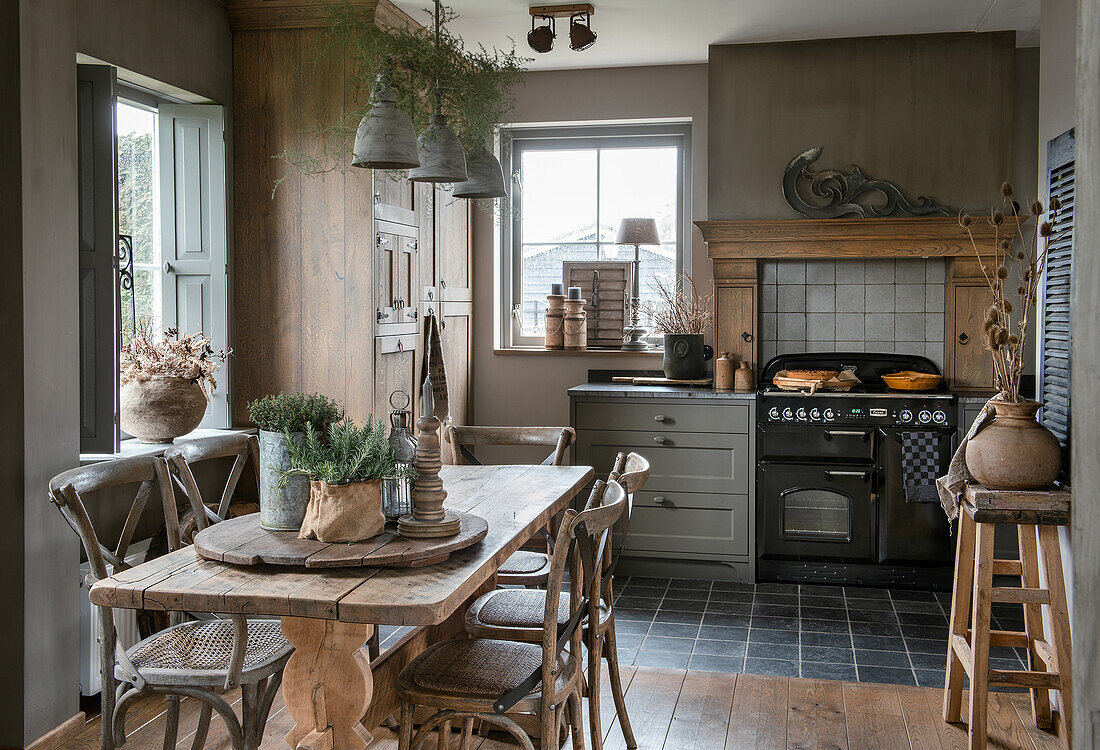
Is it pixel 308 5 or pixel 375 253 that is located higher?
pixel 308 5

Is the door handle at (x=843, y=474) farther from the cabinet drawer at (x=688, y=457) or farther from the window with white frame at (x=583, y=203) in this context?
the window with white frame at (x=583, y=203)

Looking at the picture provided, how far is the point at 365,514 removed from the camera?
2127mm

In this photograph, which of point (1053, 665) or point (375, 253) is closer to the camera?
point (1053, 665)

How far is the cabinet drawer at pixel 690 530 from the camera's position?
479cm

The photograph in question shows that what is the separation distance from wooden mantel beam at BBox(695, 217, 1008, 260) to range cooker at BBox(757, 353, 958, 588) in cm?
76

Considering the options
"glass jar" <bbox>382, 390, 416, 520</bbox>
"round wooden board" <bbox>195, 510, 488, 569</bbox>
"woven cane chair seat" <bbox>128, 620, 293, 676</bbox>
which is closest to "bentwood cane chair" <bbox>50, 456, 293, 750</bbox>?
"woven cane chair seat" <bbox>128, 620, 293, 676</bbox>

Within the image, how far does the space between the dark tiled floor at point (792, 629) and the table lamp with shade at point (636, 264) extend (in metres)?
1.50

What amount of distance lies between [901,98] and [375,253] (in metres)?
2.86

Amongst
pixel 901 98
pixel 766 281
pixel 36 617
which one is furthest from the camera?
pixel 766 281

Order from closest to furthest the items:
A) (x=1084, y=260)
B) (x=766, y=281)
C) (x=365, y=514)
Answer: (x=1084, y=260) < (x=365, y=514) < (x=766, y=281)

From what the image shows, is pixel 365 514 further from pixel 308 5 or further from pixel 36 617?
pixel 308 5

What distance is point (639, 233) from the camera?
18.2 ft

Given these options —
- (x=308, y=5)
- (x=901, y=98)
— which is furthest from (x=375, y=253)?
(x=901, y=98)

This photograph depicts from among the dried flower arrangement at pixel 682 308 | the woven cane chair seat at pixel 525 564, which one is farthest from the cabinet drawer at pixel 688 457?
the woven cane chair seat at pixel 525 564
